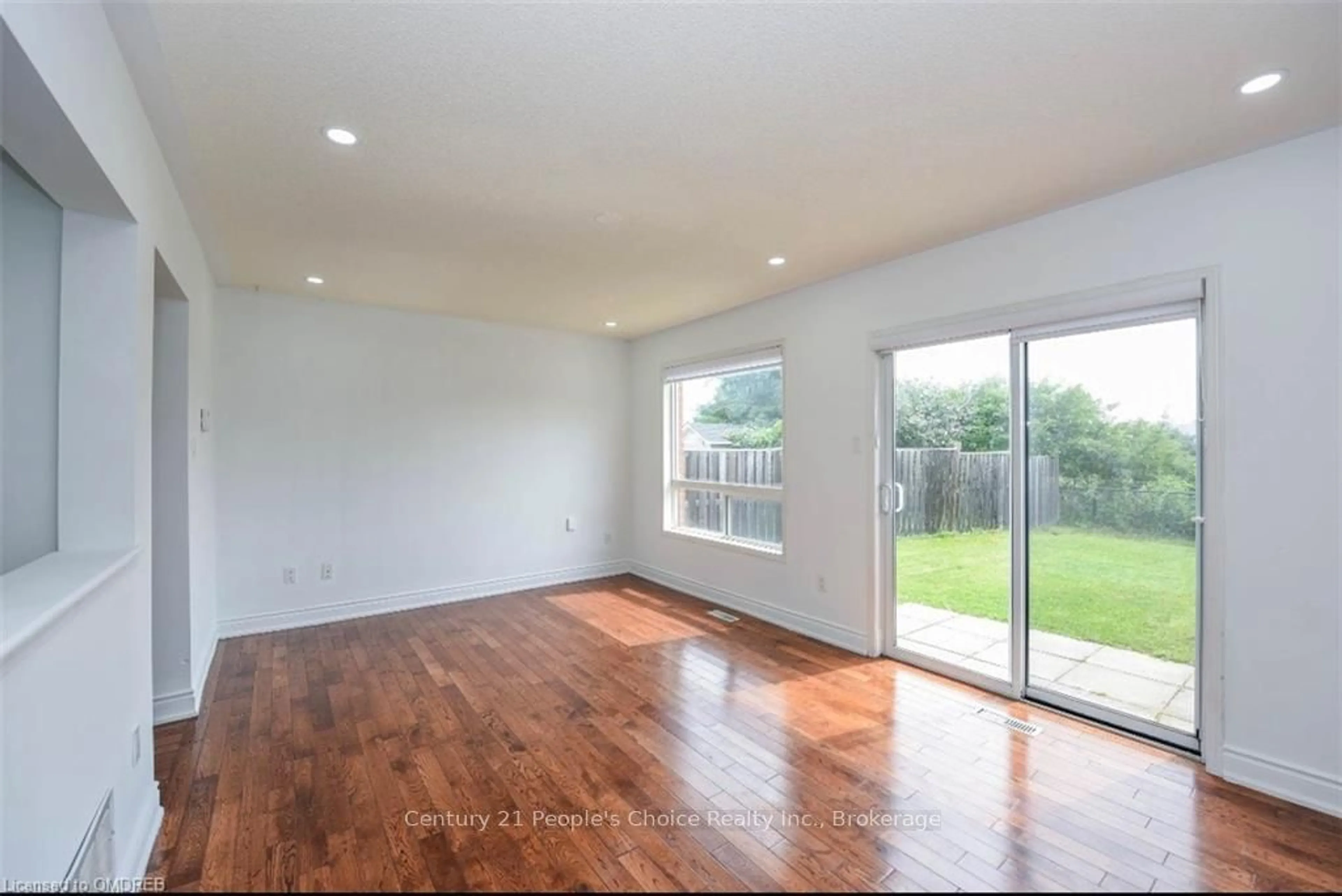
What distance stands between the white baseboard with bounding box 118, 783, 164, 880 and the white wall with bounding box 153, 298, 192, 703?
3.23 feet

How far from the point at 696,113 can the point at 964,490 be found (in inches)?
98.8

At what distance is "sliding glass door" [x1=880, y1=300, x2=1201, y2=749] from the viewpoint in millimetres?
2553

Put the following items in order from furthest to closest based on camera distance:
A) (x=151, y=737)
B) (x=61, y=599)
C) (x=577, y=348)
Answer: (x=577, y=348) → (x=151, y=737) → (x=61, y=599)

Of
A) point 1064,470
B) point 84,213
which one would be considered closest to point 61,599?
point 84,213

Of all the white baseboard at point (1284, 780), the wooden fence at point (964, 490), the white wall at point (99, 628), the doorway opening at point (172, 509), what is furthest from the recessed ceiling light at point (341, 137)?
the white baseboard at point (1284, 780)

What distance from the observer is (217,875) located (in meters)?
1.77

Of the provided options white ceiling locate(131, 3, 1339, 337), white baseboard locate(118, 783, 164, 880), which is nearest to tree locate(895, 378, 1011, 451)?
white ceiling locate(131, 3, 1339, 337)

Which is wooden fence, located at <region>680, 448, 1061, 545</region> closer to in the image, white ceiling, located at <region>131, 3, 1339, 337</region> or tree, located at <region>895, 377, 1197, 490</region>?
tree, located at <region>895, 377, 1197, 490</region>

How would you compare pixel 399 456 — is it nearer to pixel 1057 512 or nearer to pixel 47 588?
pixel 47 588

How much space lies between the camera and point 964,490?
3316mm

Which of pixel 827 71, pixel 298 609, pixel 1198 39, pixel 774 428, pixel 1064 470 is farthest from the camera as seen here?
pixel 774 428

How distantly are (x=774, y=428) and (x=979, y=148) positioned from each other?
256 cm

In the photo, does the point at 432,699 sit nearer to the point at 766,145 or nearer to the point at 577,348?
the point at 766,145

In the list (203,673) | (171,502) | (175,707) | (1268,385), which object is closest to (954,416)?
(1268,385)
